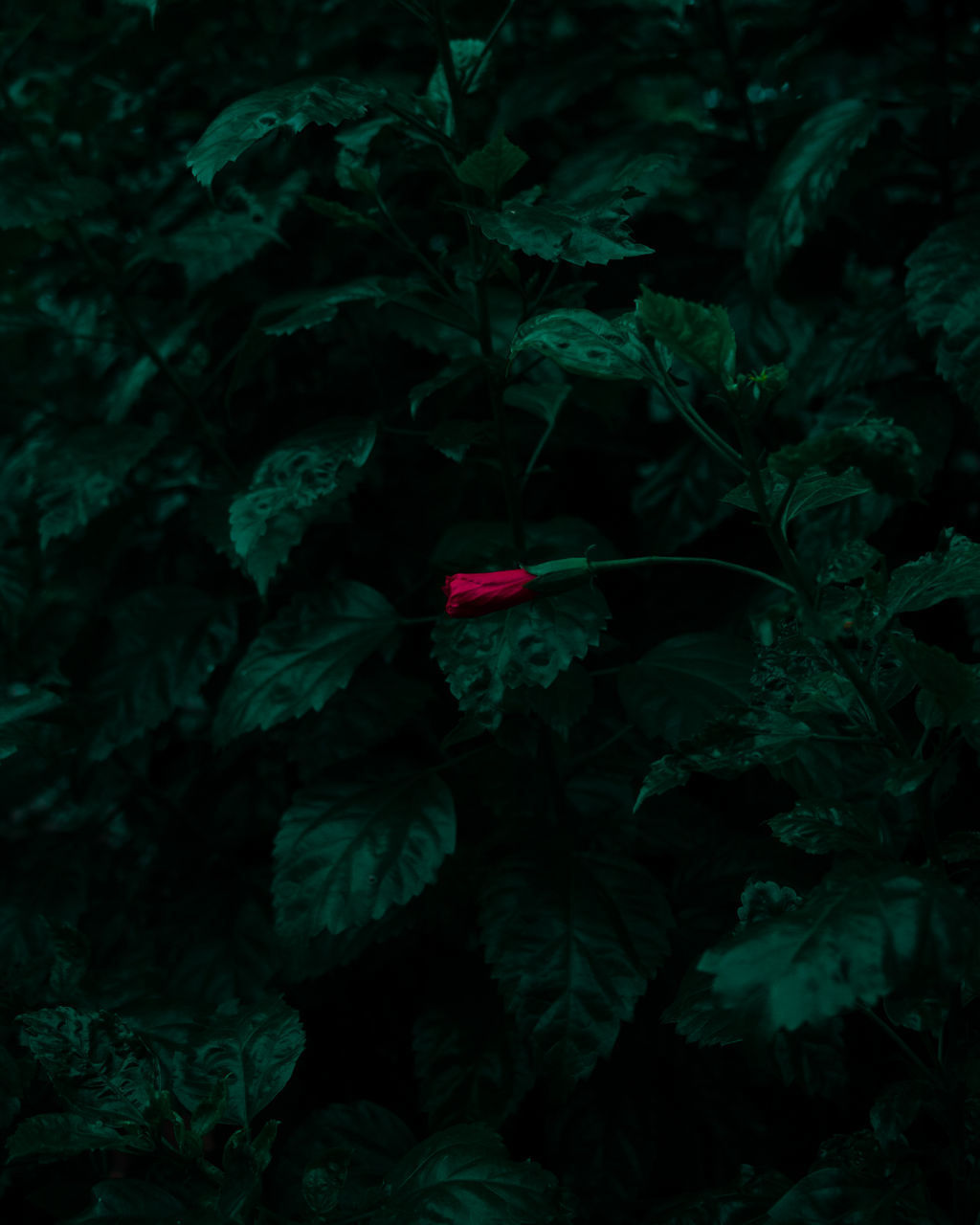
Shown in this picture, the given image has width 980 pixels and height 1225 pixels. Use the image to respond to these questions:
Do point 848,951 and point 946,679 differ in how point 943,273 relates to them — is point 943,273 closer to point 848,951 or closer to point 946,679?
point 946,679

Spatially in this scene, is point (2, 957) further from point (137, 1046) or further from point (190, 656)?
point (137, 1046)

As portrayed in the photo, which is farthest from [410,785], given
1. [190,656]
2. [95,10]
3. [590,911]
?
[95,10]

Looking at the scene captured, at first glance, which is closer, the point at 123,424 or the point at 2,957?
the point at 2,957

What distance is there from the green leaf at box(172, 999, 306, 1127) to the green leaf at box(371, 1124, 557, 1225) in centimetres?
14

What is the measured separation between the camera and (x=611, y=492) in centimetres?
181

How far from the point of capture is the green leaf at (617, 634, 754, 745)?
1147 millimetres

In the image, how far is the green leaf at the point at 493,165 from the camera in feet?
3.35

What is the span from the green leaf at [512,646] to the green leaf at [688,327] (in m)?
0.30

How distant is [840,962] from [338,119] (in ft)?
2.73

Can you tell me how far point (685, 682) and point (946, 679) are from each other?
0.48 meters

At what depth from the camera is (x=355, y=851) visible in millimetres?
1207

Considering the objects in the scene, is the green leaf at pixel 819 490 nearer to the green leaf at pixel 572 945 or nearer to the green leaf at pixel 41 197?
the green leaf at pixel 572 945

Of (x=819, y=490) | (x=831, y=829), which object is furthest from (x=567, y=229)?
(x=831, y=829)

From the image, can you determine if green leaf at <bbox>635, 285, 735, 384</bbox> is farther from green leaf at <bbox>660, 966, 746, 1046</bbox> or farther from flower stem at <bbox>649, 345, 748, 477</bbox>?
green leaf at <bbox>660, 966, 746, 1046</bbox>
